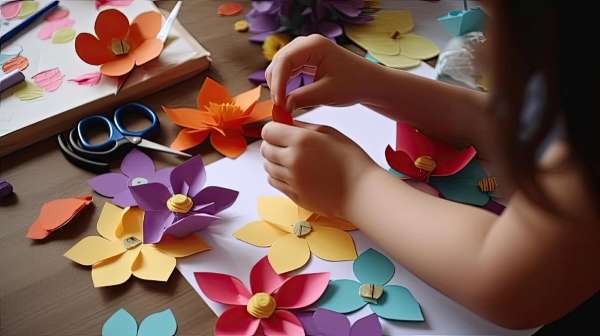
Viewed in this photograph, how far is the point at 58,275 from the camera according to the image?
1.85ft

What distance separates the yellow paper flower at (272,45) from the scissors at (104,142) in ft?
0.50

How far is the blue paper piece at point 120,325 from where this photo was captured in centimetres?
52

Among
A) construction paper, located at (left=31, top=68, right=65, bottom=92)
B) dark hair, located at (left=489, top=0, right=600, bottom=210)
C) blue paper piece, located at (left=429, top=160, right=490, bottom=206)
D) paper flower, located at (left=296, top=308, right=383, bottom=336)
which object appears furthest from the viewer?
construction paper, located at (left=31, top=68, right=65, bottom=92)

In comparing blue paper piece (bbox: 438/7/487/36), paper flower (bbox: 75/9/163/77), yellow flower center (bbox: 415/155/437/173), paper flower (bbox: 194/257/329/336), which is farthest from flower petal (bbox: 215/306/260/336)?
blue paper piece (bbox: 438/7/487/36)

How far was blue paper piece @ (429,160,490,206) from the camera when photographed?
612 millimetres

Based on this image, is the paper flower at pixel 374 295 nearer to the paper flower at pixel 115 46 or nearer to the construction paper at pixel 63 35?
the paper flower at pixel 115 46

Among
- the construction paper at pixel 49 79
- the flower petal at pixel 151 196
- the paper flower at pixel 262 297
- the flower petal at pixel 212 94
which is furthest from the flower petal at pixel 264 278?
the construction paper at pixel 49 79

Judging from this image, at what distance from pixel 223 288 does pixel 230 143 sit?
18cm

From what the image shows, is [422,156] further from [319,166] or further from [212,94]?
[212,94]

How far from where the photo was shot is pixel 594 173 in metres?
0.42

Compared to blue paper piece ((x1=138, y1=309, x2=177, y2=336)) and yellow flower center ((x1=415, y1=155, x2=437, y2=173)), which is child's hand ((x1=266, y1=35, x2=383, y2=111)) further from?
blue paper piece ((x1=138, y1=309, x2=177, y2=336))

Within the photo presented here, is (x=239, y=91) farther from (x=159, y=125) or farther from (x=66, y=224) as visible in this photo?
(x=66, y=224)

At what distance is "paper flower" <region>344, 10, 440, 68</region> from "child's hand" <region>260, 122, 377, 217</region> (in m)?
0.21

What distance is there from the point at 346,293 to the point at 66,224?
0.25m
